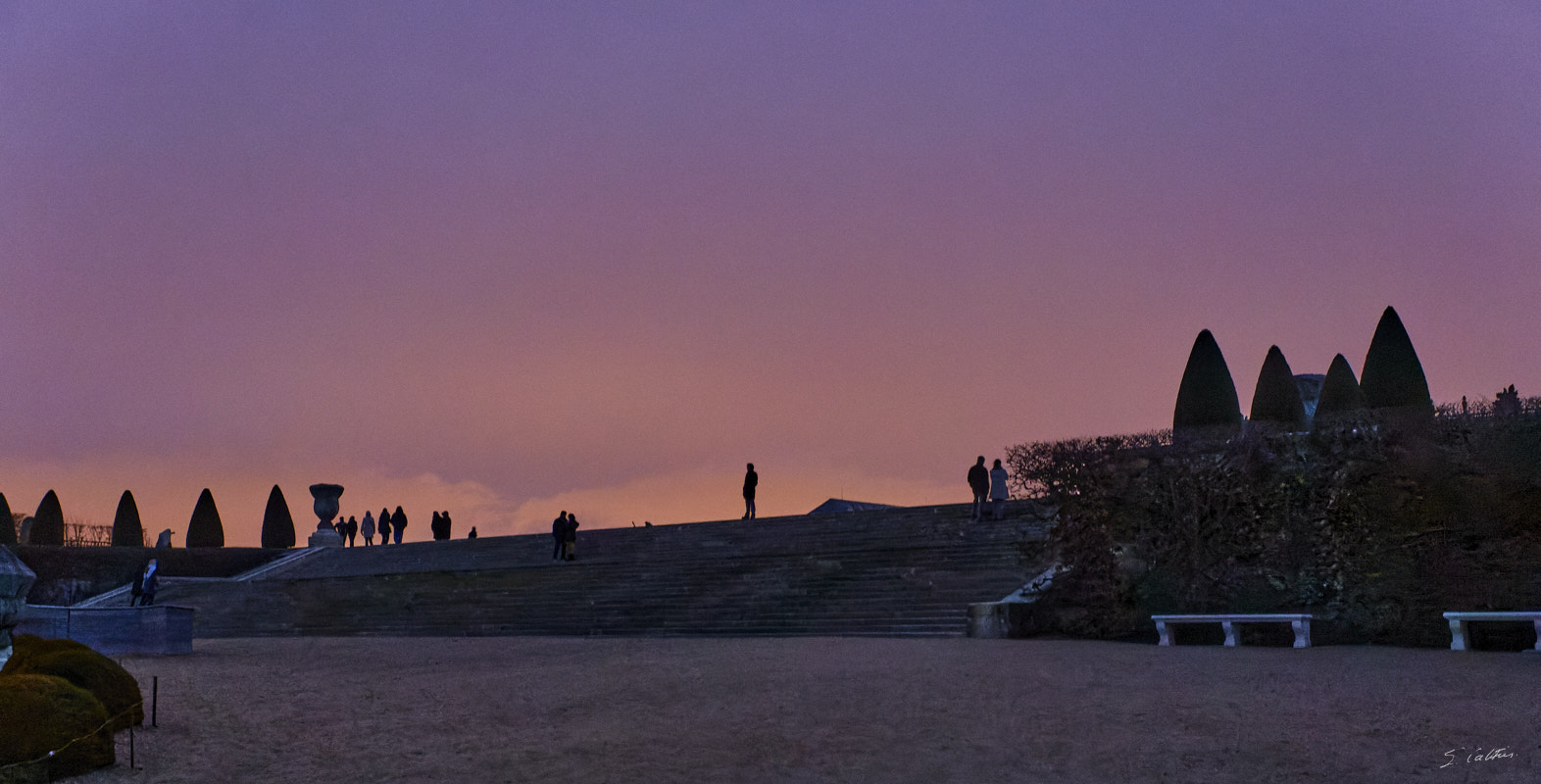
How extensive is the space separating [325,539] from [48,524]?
36.5ft

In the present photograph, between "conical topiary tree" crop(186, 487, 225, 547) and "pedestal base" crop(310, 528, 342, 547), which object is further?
"conical topiary tree" crop(186, 487, 225, 547)

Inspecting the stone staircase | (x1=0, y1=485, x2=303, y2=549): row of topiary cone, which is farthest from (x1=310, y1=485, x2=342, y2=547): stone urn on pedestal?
the stone staircase

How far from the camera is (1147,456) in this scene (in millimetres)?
20281

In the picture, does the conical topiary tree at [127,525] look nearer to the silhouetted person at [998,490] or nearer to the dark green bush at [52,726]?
the silhouetted person at [998,490]

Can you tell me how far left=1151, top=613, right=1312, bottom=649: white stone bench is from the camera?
17.4 metres

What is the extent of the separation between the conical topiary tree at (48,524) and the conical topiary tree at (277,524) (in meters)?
6.72

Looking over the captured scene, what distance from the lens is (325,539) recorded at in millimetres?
40062

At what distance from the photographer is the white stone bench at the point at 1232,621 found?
1739 cm

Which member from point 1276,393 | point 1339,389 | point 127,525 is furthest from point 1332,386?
point 127,525

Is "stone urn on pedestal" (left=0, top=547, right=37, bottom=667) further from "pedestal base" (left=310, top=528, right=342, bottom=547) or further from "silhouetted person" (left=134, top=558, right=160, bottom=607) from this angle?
"pedestal base" (left=310, top=528, right=342, bottom=547)

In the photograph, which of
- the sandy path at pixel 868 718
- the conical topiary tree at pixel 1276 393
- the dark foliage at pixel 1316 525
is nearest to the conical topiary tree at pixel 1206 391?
the conical topiary tree at pixel 1276 393

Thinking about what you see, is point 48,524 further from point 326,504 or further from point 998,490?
point 998,490

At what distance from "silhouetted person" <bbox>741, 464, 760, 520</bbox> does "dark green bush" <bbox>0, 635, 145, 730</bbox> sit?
21.1 m

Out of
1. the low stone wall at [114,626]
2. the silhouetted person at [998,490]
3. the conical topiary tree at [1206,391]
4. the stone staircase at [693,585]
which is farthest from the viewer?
the conical topiary tree at [1206,391]
